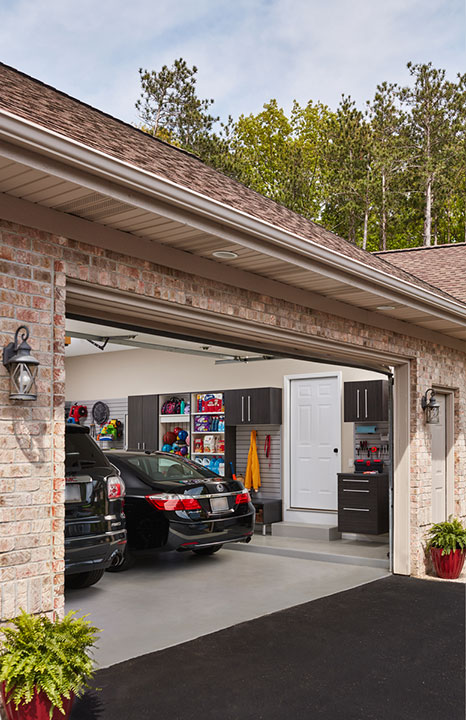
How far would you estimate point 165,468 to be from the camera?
29.1ft

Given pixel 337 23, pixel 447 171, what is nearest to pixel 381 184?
pixel 447 171

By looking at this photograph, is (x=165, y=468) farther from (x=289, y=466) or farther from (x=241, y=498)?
(x=289, y=466)

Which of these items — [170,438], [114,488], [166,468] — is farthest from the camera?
[170,438]

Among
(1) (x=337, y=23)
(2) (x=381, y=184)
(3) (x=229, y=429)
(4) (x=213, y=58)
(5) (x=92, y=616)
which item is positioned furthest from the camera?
(4) (x=213, y=58)

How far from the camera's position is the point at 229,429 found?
40.3ft

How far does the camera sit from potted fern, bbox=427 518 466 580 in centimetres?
779

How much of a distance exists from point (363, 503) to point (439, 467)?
166 centimetres

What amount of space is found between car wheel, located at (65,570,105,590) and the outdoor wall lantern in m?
4.13

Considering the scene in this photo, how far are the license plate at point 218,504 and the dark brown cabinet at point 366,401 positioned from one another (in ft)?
10.1

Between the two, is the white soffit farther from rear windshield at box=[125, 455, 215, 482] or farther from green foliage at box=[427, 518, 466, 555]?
rear windshield at box=[125, 455, 215, 482]

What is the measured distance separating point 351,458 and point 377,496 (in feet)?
3.35

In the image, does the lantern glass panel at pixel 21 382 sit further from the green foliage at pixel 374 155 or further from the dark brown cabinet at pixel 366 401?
the green foliage at pixel 374 155

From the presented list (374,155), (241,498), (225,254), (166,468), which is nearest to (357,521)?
(241,498)

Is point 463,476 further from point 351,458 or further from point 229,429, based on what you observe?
point 229,429
